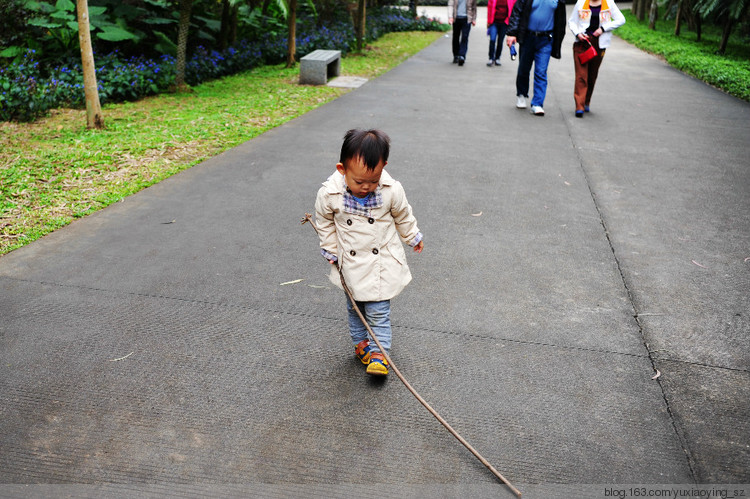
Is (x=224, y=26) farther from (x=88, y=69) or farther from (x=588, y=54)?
(x=588, y=54)

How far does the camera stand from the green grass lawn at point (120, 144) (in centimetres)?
530

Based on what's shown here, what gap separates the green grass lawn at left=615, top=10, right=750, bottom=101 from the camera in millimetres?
12031

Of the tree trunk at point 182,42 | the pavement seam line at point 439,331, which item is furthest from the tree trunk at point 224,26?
the pavement seam line at point 439,331

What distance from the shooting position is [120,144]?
279 inches

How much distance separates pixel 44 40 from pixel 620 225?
9777mm

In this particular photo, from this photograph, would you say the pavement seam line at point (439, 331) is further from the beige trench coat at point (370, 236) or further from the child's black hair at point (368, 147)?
the child's black hair at point (368, 147)

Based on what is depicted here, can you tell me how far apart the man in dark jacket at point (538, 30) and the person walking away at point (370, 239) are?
6.38 m

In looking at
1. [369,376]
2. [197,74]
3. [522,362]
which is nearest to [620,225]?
[522,362]

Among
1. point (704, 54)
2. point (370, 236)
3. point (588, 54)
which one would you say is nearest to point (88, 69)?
point (370, 236)

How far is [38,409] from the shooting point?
2.76 metres

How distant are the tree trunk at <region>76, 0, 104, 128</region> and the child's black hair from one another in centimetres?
577

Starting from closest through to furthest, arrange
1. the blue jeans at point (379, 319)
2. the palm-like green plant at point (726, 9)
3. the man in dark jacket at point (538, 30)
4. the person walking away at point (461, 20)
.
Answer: the blue jeans at point (379, 319)
the man in dark jacket at point (538, 30)
the person walking away at point (461, 20)
the palm-like green plant at point (726, 9)

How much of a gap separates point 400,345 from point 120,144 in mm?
5014

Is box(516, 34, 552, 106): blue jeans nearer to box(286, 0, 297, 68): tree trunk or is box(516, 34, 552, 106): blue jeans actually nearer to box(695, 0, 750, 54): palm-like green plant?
box(286, 0, 297, 68): tree trunk
